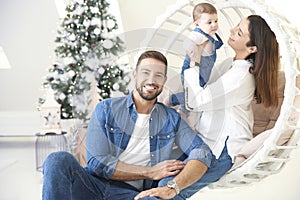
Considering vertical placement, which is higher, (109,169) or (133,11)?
(133,11)

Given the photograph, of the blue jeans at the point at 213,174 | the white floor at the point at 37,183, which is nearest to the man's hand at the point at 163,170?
the blue jeans at the point at 213,174

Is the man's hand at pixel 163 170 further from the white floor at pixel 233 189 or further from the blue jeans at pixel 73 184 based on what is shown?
the white floor at pixel 233 189

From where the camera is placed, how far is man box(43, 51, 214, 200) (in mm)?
1562

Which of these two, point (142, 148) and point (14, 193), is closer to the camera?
point (142, 148)

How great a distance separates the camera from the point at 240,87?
6.27 ft

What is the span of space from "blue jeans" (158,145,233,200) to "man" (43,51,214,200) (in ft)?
0.26

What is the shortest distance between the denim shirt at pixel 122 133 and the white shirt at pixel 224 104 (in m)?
0.10

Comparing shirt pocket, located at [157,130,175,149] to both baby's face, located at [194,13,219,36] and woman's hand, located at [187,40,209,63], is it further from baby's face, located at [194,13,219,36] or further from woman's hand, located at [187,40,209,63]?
baby's face, located at [194,13,219,36]

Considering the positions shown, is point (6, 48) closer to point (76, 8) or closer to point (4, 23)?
point (4, 23)

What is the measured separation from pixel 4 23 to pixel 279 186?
292 centimetres

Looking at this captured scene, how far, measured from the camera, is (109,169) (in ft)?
5.25

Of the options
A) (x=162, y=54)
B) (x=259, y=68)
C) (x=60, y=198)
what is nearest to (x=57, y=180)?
(x=60, y=198)

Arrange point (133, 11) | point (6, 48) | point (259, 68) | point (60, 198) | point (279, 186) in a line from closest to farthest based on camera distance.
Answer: point (60, 198) → point (259, 68) → point (279, 186) → point (133, 11) → point (6, 48)

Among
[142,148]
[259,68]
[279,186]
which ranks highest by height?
[259,68]
